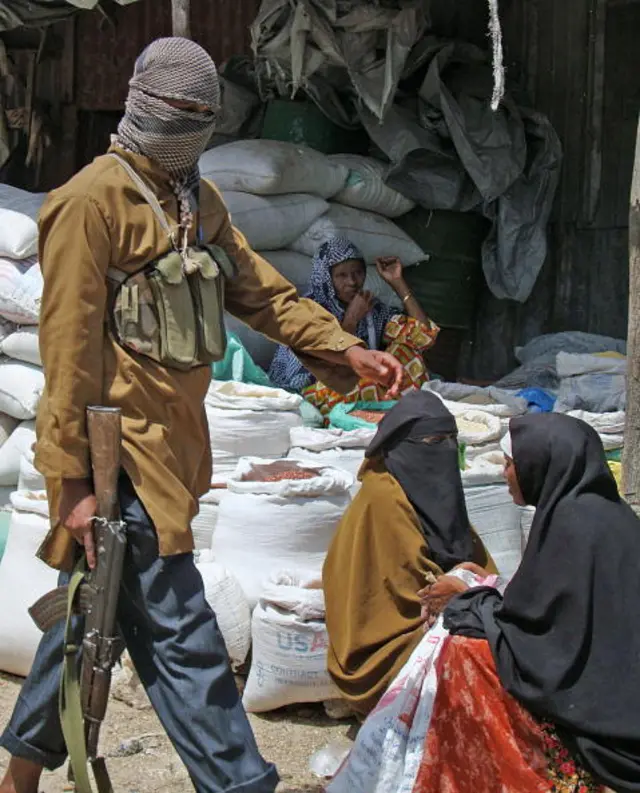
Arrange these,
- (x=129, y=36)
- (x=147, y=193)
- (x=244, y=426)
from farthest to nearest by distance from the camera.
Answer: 1. (x=129, y=36)
2. (x=244, y=426)
3. (x=147, y=193)

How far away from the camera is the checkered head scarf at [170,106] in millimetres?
2855

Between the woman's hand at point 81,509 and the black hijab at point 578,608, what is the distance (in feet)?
3.06

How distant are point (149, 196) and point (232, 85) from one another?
437cm

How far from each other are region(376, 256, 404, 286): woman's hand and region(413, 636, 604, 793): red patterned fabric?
344 cm

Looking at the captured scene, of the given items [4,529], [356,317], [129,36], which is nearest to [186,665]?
[4,529]

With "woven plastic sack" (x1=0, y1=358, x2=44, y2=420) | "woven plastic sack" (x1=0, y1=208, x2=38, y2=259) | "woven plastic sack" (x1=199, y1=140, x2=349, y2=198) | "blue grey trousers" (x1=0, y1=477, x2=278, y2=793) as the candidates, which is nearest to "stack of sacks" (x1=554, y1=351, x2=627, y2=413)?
"woven plastic sack" (x1=199, y1=140, x2=349, y2=198)

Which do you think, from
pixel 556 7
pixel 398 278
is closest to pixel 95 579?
pixel 398 278

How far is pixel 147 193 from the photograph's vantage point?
290 centimetres

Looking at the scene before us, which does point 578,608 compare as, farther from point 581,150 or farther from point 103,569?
point 581,150

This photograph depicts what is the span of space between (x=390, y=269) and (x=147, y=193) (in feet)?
11.6

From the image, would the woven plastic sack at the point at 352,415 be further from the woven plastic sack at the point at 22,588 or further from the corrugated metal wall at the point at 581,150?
the corrugated metal wall at the point at 581,150

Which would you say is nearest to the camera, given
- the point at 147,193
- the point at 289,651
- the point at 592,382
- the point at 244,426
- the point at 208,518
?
the point at 147,193

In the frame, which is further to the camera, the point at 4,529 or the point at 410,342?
the point at 410,342

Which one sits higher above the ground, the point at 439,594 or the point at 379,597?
the point at 439,594
